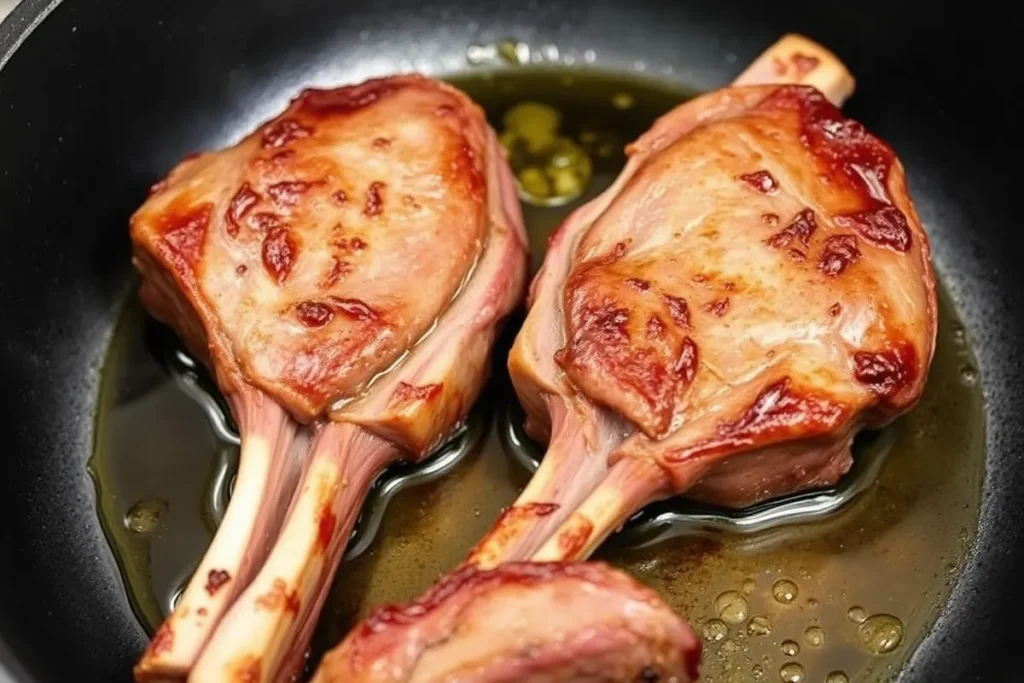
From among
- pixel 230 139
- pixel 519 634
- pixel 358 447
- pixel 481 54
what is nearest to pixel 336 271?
pixel 358 447

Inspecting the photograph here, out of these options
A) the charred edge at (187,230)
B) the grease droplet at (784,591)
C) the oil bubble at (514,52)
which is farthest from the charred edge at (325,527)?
the oil bubble at (514,52)

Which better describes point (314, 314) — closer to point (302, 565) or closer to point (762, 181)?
point (302, 565)

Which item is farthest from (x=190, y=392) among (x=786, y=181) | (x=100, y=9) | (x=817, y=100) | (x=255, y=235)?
(x=817, y=100)

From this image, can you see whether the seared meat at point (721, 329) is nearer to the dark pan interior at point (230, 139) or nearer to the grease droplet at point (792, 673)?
the grease droplet at point (792, 673)

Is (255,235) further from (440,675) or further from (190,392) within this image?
(440,675)

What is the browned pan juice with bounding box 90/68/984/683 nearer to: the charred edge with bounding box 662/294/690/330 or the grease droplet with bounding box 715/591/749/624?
the grease droplet with bounding box 715/591/749/624

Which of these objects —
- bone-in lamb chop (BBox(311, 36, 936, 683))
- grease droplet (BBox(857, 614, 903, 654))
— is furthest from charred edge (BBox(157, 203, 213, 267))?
grease droplet (BBox(857, 614, 903, 654))
